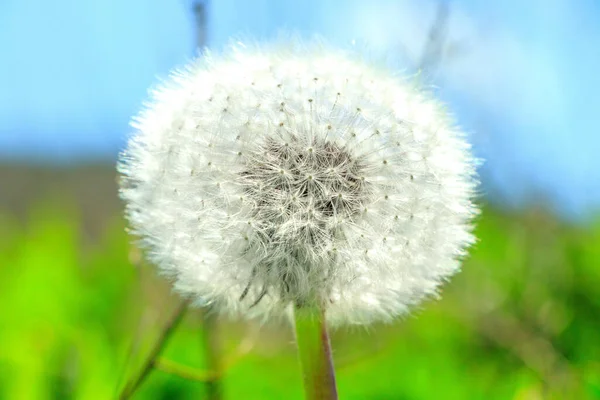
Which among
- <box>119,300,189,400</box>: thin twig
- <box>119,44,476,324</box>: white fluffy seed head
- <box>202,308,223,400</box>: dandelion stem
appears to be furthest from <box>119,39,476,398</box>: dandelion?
<box>202,308,223,400</box>: dandelion stem

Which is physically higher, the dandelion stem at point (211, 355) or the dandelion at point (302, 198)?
the dandelion at point (302, 198)

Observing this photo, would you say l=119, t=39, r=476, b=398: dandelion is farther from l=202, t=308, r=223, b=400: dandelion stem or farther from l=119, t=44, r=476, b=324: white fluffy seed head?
l=202, t=308, r=223, b=400: dandelion stem

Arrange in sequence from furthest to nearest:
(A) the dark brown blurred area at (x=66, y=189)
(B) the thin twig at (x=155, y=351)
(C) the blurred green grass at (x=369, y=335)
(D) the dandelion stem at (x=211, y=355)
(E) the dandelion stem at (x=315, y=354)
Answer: (A) the dark brown blurred area at (x=66, y=189) < (C) the blurred green grass at (x=369, y=335) < (D) the dandelion stem at (x=211, y=355) < (B) the thin twig at (x=155, y=351) < (E) the dandelion stem at (x=315, y=354)

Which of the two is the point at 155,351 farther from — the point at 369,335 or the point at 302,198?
the point at 369,335

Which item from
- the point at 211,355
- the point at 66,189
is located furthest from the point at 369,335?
the point at 66,189

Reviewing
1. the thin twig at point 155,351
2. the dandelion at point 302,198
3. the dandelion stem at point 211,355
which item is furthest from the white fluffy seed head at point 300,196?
the dandelion stem at point 211,355

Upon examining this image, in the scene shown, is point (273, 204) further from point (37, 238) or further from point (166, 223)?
point (37, 238)

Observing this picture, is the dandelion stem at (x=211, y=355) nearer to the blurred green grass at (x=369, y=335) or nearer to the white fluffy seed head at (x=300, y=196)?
the blurred green grass at (x=369, y=335)

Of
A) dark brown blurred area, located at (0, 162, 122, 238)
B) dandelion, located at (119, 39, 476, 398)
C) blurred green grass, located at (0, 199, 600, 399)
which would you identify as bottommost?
dark brown blurred area, located at (0, 162, 122, 238)
